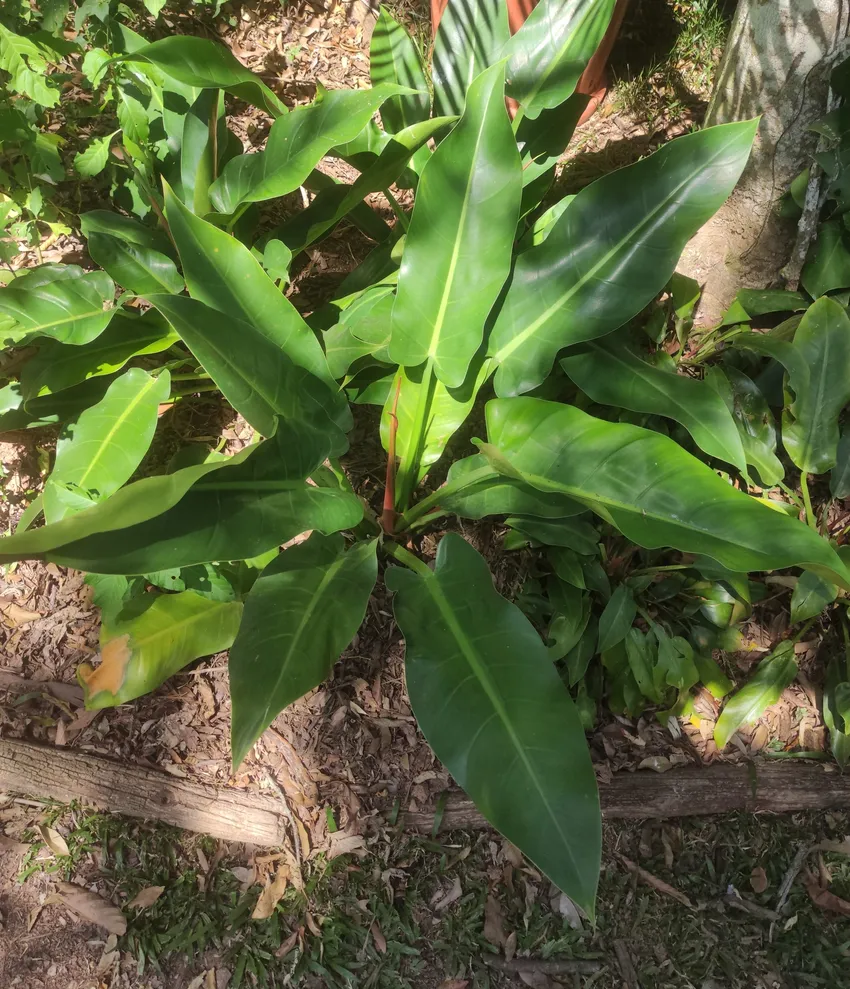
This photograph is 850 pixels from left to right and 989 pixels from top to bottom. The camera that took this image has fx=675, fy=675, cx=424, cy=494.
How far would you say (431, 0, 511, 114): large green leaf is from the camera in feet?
5.54

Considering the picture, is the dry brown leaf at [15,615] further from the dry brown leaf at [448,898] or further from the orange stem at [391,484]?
the dry brown leaf at [448,898]

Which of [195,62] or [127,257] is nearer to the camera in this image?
[195,62]

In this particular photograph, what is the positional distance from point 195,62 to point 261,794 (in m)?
1.69

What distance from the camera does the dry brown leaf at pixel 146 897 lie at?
160 cm

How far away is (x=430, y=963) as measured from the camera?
158 cm

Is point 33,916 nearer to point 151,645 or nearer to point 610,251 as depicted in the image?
point 151,645

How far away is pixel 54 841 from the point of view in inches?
65.1

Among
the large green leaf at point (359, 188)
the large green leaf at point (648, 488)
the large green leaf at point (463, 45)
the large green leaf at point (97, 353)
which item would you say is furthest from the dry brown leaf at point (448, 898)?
the large green leaf at point (463, 45)

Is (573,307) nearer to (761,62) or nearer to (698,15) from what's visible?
(761,62)

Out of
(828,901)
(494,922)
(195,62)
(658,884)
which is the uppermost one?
(195,62)

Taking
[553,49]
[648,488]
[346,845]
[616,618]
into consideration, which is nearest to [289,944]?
[346,845]

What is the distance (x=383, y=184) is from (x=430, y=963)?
6.06 feet

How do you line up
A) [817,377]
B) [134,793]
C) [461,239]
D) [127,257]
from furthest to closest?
[817,377] → [134,793] → [127,257] → [461,239]

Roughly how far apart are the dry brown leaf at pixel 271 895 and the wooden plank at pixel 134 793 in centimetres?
8
